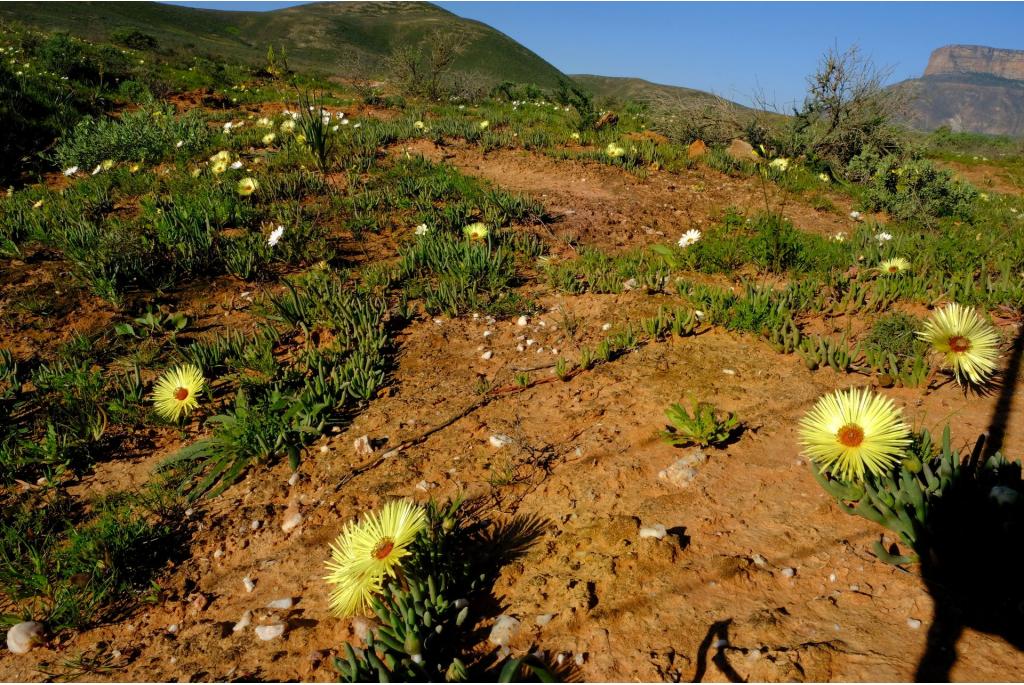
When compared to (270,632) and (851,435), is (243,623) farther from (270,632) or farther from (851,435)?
(851,435)

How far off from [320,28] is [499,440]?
85185mm

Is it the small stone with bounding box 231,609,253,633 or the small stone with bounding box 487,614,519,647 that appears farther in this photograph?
the small stone with bounding box 231,609,253,633

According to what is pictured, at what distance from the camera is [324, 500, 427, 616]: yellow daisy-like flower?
5.92 feet

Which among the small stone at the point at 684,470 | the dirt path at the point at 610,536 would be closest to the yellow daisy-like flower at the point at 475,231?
the dirt path at the point at 610,536

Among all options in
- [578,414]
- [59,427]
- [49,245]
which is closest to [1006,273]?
[578,414]

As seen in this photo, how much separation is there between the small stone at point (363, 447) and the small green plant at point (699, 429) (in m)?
1.49

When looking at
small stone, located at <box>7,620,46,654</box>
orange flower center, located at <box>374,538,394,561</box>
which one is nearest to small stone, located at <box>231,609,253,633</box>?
orange flower center, located at <box>374,538,394,561</box>

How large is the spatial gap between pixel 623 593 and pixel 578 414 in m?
1.20

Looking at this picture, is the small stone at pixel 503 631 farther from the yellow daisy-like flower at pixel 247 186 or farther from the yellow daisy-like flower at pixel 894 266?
the yellow daisy-like flower at pixel 247 186

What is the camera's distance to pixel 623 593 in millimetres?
1893

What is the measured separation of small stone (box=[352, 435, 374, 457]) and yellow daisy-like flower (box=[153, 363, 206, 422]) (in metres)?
1.01

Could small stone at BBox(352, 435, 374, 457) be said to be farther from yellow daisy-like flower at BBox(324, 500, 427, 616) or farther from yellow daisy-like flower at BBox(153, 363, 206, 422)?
yellow daisy-like flower at BBox(153, 363, 206, 422)

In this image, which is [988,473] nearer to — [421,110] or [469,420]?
[469,420]

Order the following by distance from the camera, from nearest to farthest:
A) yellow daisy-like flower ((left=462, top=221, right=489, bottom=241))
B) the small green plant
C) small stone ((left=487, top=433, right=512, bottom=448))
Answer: the small green plant
small stone ((left=487, top=433, right=512, bottom=448))
yellow daisy-like flower ((left=462, top=221, right=489, bottom=241))
